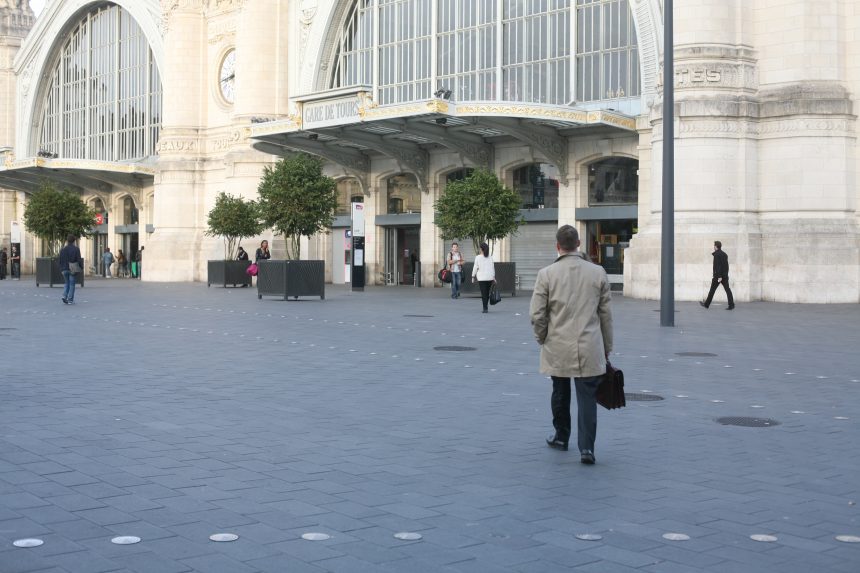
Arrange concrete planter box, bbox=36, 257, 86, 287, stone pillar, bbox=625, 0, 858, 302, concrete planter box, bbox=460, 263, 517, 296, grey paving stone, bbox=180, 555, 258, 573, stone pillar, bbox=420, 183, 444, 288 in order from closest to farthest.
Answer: grey paving stone, bbox=180, 555, 258, 573 → stone pillar, bbox=625, 0, 858, 302 → concrete planter box, bbox=460, 263, 517, 296 → concrete planter box, bbox=36, 257, 86, 287 → stone pillar, bbox=420, 183, 444, 288

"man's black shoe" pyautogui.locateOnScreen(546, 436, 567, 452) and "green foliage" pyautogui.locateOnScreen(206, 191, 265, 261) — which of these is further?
"green foliage" pyautogui.locateOnScreen(206, 191, 265, 261)

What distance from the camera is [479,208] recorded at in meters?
31.4

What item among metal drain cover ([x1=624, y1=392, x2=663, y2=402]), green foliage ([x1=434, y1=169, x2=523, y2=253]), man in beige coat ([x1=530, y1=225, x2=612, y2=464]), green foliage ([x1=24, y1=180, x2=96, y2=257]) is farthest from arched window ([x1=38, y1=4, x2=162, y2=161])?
man in beige coat ([x1=530, y1=225, x2=612, y2=464])

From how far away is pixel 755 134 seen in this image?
29.9 m

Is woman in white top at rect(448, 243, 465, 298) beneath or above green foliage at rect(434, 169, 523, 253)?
beneath

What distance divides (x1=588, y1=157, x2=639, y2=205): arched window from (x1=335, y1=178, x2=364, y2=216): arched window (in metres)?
12.7

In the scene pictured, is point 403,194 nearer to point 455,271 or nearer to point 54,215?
point 455,271

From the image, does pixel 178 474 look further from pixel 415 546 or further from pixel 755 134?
pixel 755 134

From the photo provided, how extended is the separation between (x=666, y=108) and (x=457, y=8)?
21649 mm

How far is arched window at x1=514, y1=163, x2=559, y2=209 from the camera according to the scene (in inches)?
1465

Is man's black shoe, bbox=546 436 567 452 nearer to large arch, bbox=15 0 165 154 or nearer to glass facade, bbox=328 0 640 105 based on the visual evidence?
glass facade, bbox=328 0 640 105

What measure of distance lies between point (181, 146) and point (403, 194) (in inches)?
522

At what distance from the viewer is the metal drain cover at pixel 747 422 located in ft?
29.0

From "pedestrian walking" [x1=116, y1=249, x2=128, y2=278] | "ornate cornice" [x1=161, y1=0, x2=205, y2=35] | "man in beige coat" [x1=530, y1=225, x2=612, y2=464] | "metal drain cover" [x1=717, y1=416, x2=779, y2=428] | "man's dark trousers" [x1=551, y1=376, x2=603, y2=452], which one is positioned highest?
"ornate cornice" [x1=161, y1=0, x2=205, y2=35]
